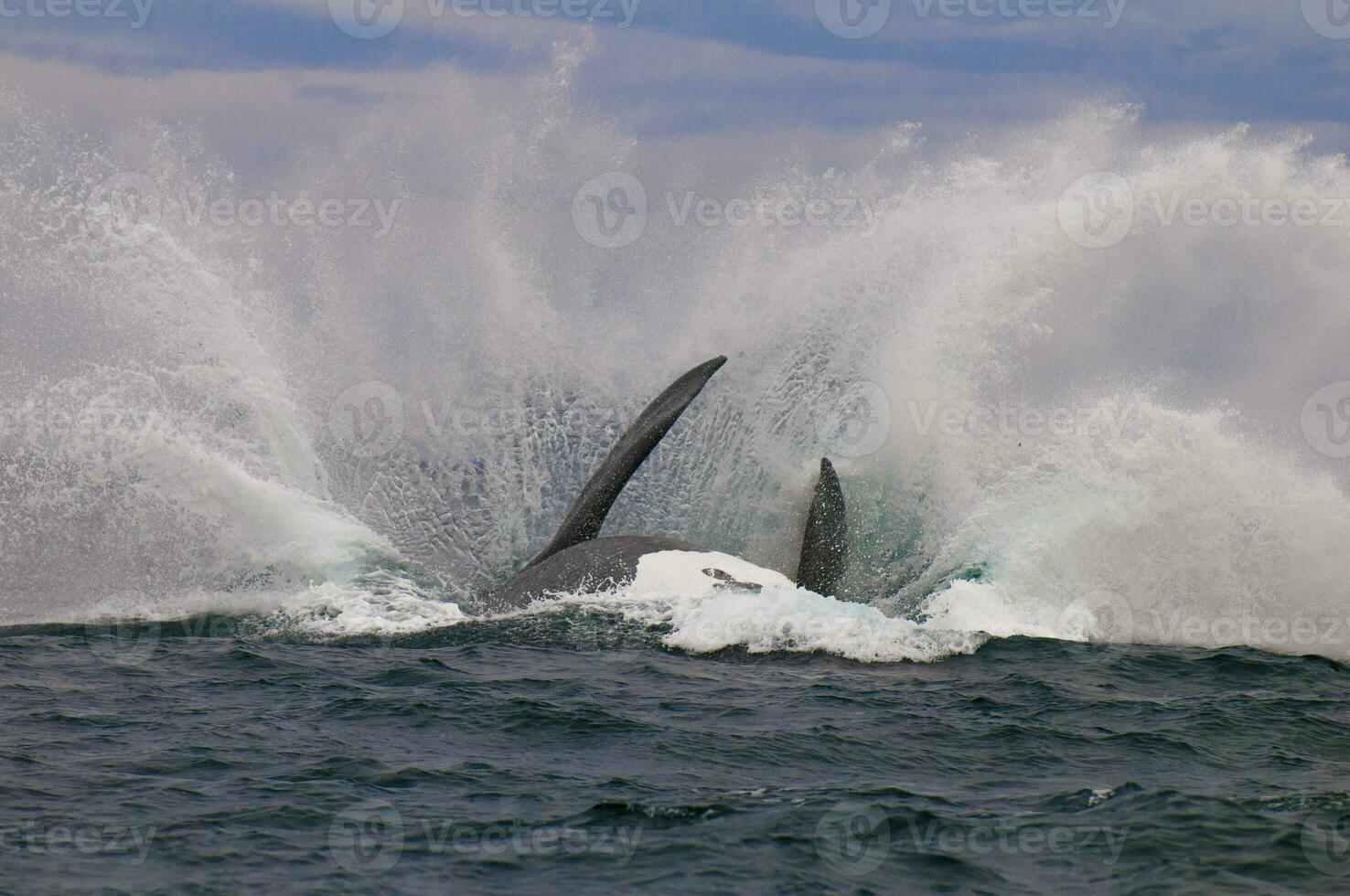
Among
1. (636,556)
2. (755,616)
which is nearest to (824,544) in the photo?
(636,556)

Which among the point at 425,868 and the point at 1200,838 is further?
the point at 1200,838

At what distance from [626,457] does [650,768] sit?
7065 millimetres

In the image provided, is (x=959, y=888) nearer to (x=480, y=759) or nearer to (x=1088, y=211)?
(x=480, y=759)

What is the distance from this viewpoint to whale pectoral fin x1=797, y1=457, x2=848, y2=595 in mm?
19344

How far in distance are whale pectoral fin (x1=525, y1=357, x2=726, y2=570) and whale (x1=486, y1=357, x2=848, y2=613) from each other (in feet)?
0.04

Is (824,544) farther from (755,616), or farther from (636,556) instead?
(755,616)

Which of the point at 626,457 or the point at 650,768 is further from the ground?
the point at 626,457

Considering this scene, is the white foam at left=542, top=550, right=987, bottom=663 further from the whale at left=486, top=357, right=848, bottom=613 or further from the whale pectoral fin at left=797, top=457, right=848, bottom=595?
the whale pectoral fin at left=797, top=457, right=848, bottom=595

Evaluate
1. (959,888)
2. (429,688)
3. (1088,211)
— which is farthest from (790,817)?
(1088,211)

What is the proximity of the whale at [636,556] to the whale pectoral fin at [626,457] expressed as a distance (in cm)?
1

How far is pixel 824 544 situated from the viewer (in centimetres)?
1953

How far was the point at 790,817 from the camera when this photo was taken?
34.7 feet

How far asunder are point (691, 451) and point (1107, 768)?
1362 cm

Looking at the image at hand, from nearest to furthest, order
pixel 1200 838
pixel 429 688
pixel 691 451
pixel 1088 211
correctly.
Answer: pixel 1200 838 → pixel 429 688 → pixel 1088 211 → pixel 691 451
